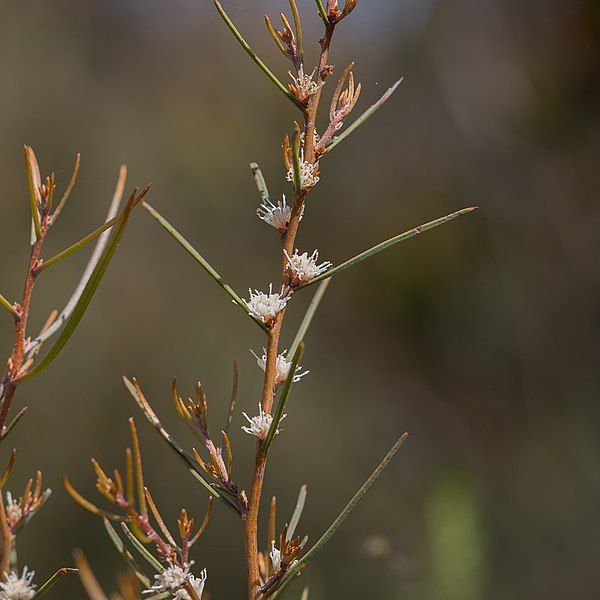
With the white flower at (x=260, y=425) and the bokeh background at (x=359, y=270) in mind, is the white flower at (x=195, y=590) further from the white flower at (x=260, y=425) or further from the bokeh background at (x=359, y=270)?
the bokeh background at (x=359, y=270)

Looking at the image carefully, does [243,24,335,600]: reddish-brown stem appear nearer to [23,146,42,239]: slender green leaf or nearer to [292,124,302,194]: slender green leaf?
[292,124,302,194]: slender green leaf

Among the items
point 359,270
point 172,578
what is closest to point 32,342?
point 172,578

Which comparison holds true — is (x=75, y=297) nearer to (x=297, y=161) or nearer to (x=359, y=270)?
(x=297, y=161)

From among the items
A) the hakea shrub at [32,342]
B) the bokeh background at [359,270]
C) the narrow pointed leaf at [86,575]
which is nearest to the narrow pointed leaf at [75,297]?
the hakea shrub at [32,342]

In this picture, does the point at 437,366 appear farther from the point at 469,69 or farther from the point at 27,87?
the point at 27,87

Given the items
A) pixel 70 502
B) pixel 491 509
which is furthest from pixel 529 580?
pixel 70 502

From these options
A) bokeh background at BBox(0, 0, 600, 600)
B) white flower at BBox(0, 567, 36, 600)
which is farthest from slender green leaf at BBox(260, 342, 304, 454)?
bokeh background at BBox(0, 0, 600, 600)
